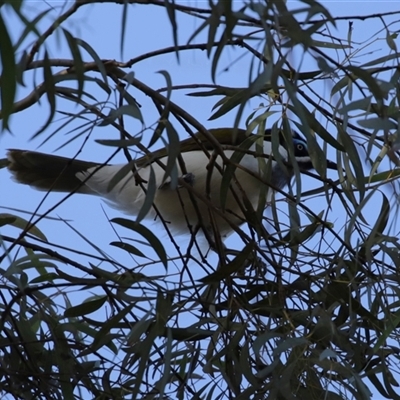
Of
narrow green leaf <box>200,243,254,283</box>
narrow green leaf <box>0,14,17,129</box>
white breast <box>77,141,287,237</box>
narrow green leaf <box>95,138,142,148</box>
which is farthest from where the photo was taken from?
white breast <box>77,141,287,237</box>

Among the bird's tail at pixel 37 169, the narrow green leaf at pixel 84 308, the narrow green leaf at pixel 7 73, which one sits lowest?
the narrow green leaf at pixel 84 308

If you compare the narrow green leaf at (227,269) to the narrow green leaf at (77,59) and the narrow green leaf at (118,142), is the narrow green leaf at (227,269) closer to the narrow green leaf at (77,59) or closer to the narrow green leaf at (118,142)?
the narrow green leaf at (118,142)

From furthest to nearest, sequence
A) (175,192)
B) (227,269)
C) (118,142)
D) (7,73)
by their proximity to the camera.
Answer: (175,192)
(227,269)
(118,142)
(7,73)

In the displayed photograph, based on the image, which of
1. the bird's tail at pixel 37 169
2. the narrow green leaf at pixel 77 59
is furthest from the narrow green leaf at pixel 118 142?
the bird's tail at pixel 37 169

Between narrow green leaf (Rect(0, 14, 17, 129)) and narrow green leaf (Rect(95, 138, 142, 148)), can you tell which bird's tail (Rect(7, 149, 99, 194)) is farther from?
narrow green leaf (Rect(0, 14, 17, 129))

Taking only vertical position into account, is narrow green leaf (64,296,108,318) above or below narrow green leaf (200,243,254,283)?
above

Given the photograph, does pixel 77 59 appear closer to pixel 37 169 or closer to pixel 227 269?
pixel 227 269

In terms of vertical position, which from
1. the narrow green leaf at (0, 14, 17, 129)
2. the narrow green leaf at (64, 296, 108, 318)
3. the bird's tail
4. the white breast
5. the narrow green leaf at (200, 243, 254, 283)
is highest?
the bird's tail

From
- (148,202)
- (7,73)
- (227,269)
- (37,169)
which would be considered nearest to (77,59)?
(7,73)

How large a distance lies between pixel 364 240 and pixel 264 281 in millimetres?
218

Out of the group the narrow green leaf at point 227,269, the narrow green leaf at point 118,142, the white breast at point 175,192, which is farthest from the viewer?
the white breast at point 175,192

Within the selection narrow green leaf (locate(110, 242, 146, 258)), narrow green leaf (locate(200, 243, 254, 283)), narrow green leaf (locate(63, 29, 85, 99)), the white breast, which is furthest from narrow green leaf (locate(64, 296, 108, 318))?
the white breast

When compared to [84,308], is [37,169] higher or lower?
higher

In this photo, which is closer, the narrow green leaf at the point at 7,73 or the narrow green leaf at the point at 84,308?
the narrow green leaf at the point at 7,73
